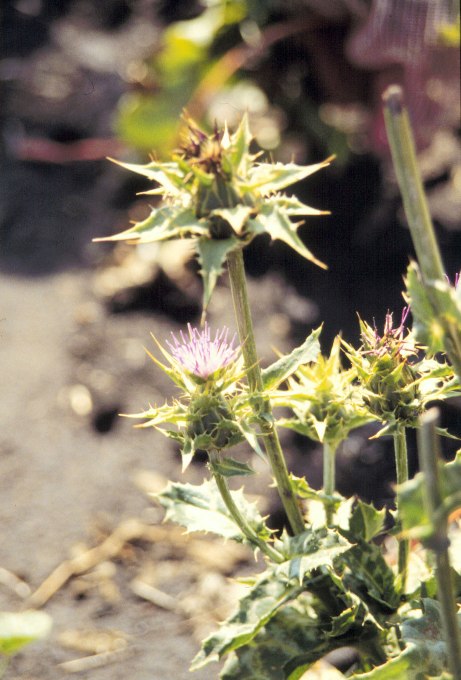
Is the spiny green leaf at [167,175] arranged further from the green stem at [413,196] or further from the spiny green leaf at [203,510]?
the spiny green leaf at [203,510]

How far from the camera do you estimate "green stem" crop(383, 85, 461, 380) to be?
0.69 metres

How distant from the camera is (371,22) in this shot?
2.52m

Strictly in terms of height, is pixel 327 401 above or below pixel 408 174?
below

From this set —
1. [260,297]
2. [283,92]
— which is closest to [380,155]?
[283,92]

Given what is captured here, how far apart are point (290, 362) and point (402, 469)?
0.63 feet

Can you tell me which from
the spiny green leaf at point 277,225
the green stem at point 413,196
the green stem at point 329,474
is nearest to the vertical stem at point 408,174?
the green stem at point 413,196

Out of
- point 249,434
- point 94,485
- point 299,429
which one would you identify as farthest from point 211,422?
point 94,485

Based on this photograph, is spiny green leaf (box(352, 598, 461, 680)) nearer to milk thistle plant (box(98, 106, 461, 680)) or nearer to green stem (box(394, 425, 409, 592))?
milk thistle plant (box(98, 106, 461, 680))

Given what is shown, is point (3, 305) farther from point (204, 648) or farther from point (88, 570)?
point (204, 648)

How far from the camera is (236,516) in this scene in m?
1.03

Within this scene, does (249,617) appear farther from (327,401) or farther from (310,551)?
(327,401)

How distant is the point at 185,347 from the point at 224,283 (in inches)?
70.6

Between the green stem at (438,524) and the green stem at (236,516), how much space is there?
299 mm

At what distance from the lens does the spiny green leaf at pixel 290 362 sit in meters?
1.00
